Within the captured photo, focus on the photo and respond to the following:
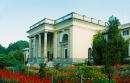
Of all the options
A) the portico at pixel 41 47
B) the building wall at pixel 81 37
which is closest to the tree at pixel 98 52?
the building wall at pixel 81 37

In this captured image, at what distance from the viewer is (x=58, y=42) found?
4909 cm

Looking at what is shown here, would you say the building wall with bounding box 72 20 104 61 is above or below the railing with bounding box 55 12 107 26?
below

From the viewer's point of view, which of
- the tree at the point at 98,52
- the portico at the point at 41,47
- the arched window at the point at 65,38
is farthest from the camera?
the portico at the point at 41,47

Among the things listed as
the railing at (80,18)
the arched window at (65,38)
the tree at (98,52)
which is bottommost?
the tree at (98,52)

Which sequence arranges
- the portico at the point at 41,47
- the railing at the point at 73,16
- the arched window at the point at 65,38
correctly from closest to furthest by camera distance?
the railing at the point at 73,16 < the arched window at the point at 65,38 < the portico at the point at 41,47

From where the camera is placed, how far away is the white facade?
145ft

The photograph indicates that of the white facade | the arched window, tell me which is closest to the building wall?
the white facade

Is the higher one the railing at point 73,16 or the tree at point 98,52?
the railing at point 73,16

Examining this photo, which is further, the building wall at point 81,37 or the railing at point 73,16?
the railing at point 73,16

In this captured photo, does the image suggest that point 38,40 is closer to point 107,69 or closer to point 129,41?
point 129,41

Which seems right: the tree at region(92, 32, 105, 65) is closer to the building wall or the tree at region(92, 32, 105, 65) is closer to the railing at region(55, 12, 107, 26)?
the building wall

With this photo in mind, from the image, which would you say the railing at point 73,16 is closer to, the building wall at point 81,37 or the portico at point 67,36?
the portico at point 67,36

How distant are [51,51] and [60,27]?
6.69 meters

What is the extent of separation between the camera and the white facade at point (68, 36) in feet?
145
